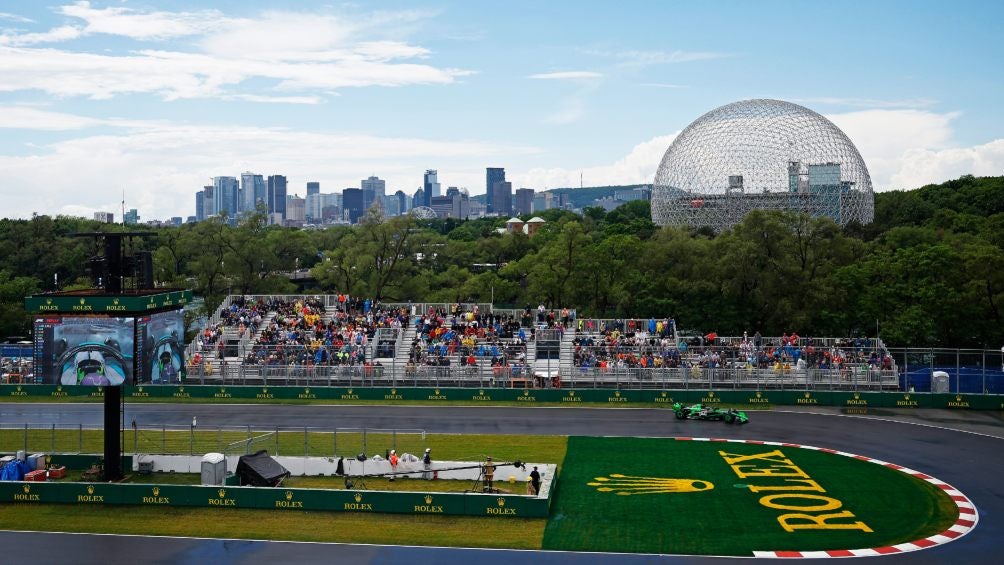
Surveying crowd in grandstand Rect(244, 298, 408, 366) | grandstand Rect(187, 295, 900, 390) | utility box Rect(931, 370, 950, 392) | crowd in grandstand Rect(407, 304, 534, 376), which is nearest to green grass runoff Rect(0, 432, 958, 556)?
grandstand Rect(187, 295, 900, 390)

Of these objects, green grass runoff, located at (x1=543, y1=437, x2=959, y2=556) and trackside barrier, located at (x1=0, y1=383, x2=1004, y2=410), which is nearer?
green grass runoff, located at (x1=543, y1=437, x2=959, y2=556)

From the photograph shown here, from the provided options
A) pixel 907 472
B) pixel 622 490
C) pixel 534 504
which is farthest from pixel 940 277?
pixel 534 504

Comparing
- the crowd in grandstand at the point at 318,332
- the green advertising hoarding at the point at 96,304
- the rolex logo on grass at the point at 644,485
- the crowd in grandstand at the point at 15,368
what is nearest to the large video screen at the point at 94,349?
the green advertising hoarding at the point at 96,304

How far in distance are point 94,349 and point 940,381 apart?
38319 millimetres

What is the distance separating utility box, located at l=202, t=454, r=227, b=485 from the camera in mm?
30359

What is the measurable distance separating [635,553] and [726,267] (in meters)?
37.2

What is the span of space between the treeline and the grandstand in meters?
6.33

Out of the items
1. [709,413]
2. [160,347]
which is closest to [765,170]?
[709,413]

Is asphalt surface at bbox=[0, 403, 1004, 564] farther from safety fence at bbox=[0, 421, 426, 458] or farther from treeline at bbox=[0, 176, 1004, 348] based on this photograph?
treeline at bbox=[0, 176, 1004, 348]

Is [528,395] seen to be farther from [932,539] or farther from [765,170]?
[765,170]

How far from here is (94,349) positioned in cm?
3088

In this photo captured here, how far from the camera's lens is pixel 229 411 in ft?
151

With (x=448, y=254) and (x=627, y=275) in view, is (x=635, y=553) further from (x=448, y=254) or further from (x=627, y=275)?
(x=448, y=254)

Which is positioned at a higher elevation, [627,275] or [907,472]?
[627,275]
